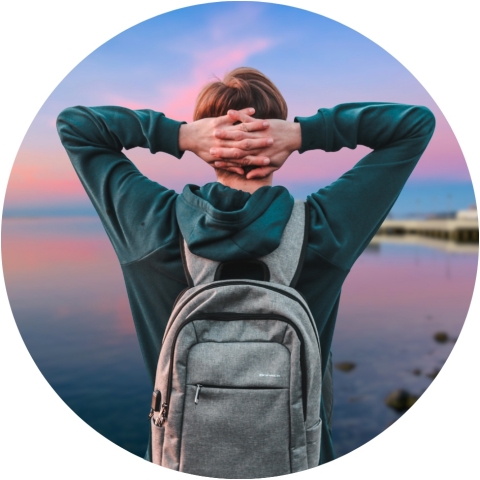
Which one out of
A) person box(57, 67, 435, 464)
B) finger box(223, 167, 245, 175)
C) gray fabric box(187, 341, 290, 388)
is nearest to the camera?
gray fabric box(187, 341, 290, 388)

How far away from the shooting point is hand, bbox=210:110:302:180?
64.9 inches

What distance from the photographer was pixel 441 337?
1.93 metres

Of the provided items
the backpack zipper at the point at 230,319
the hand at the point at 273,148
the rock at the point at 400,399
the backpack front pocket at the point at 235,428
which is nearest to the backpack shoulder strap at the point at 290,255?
the backpack zipper at the point at 230,319

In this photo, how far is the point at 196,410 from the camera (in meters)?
1.48

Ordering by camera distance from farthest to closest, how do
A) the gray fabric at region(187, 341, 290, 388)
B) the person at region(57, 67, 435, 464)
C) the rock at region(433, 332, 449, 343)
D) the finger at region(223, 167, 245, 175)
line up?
the rock at region(433, 332, 449, 343) < the finger at region(223, 167, 245, 175) < the person at region(57, 67, 435, 464) < the gray fabric at region(187, 341, 290, 388)

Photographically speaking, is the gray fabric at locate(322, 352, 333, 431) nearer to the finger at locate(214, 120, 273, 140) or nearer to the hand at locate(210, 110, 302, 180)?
the hand at locate(210, 110, 302, 180)

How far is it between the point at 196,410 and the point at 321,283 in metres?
0.54

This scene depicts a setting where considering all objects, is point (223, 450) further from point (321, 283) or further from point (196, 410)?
point (321, 283)

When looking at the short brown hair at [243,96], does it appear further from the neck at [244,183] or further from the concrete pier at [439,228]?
the concrete pier at [439,228]

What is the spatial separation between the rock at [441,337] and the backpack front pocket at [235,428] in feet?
2.50

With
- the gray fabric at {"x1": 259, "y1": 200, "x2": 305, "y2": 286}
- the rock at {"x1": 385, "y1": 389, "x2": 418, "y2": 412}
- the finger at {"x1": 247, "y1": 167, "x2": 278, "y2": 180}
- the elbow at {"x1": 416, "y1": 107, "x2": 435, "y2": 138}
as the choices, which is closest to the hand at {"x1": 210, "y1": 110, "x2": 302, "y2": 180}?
the finger at {"x1": 247, "y1": 167, "x2": 278, "y2": 180}

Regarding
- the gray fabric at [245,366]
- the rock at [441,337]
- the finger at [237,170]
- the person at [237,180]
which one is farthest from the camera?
the rock at [441,337]

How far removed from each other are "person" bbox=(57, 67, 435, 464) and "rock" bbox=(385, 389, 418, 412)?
34 centimetres

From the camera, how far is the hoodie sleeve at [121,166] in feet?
5.24
